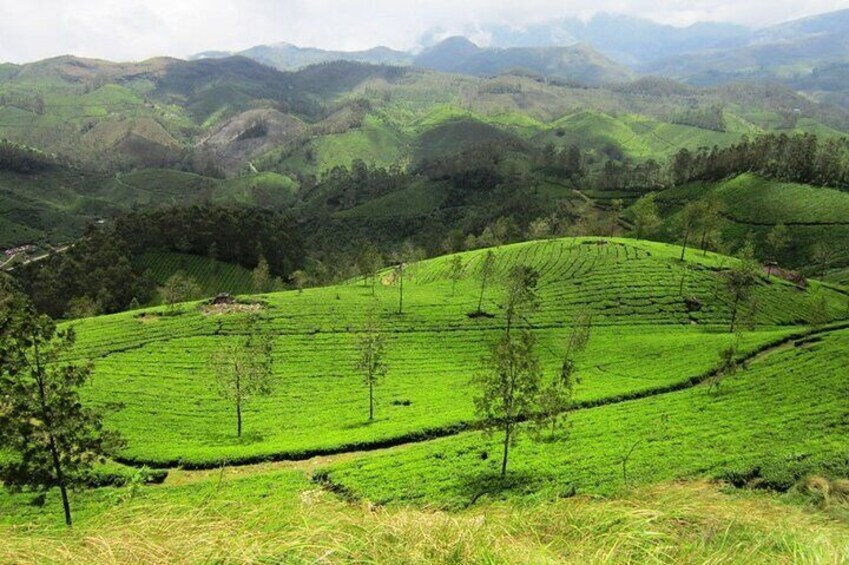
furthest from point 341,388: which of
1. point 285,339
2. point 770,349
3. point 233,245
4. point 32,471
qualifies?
point 233,245

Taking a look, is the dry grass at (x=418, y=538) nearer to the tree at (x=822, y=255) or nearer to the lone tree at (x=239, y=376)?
the lone tree at (x=239, y=376)

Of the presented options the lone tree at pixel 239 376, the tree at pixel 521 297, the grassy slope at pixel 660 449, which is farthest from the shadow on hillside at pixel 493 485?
the tree at pixel 521 297

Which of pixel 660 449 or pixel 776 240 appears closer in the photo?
pixel 660 449

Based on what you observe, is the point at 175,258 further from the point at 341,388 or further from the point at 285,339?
the point at 341,388

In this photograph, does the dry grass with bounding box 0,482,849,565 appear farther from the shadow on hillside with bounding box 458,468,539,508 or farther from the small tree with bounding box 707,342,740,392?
the small tree with bounding box 707,342,740,392

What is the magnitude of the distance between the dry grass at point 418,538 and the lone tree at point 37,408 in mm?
20809

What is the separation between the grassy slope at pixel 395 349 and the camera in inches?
2016

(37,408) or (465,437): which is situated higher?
(37,408)

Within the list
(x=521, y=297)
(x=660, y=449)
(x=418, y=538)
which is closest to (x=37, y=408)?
(x=418, y=538)

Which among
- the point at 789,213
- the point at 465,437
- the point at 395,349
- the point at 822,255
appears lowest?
the point at 395,349

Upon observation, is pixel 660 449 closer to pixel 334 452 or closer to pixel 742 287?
pixel 334 452

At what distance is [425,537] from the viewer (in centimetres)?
658

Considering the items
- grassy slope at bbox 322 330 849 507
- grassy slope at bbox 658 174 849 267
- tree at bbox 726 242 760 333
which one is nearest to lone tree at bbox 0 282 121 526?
grassy slope at bbox 322 330 849 507

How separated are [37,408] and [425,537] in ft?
87.9
